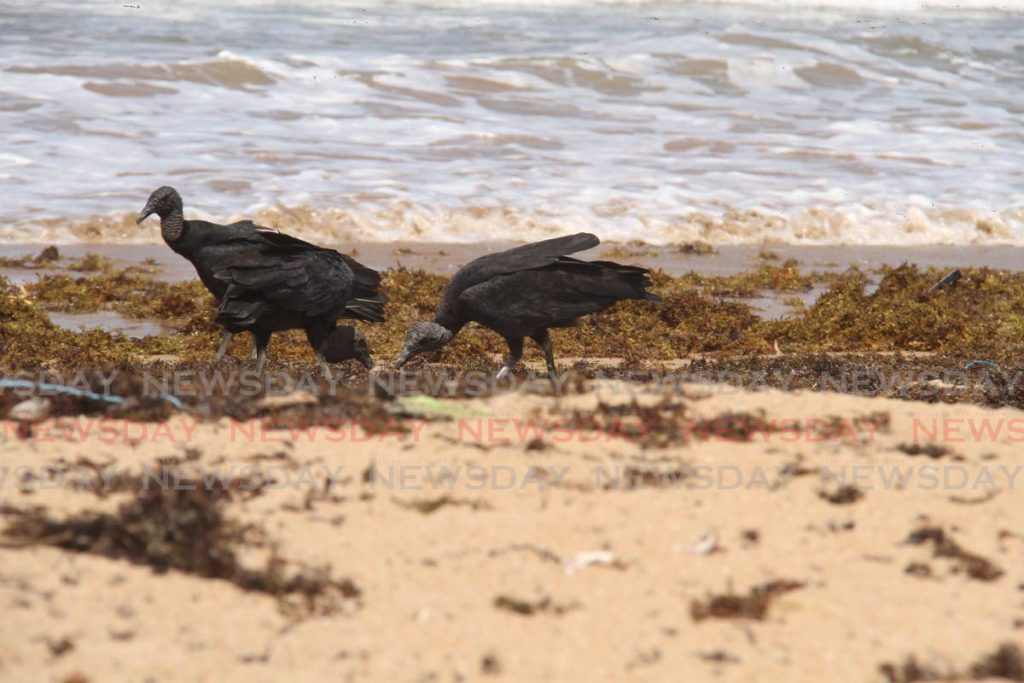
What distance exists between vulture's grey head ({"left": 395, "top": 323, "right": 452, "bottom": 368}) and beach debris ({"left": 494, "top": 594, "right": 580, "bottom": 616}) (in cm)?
433

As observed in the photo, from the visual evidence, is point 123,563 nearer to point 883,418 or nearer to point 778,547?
point 778,547

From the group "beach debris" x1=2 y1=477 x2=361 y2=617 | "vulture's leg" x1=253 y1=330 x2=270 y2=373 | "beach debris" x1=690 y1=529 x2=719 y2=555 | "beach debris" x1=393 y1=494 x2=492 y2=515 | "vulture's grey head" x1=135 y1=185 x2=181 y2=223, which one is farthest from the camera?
"vulture's leg" x1=253 y1=330 x2=270 y2=373

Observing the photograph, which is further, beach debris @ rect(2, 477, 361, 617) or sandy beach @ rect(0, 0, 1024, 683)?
beach debris @ rect(2, 477, 361, 617)

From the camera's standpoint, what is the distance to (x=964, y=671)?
126 inches

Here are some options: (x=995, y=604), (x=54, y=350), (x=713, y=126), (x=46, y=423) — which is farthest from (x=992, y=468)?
(x=713, y=126)

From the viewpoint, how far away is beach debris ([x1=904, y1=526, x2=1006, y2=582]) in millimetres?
3748

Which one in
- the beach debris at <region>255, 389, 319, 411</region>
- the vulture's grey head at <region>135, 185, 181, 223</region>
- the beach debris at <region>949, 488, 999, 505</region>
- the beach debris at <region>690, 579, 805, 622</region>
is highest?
the vulture's grey head at <region>135, 185, 181, 223</region>

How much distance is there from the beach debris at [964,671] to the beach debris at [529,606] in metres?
0.89

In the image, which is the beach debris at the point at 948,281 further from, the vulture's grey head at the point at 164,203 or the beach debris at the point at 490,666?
the beach debris at the point at 490,666

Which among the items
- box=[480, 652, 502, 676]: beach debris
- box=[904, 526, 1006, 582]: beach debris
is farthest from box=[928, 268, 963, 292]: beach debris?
box=[480, 652, 502, 676]: beach debris

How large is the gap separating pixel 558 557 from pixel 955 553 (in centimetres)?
126

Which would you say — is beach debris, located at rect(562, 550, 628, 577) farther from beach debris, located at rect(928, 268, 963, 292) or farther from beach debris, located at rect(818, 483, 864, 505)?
beach debris, located at rect(928, 268, 963, 292)

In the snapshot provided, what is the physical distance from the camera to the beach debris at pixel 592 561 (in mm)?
3732

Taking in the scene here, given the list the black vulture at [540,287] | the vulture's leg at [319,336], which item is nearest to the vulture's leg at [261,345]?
the vulture's leg at [319,336]
